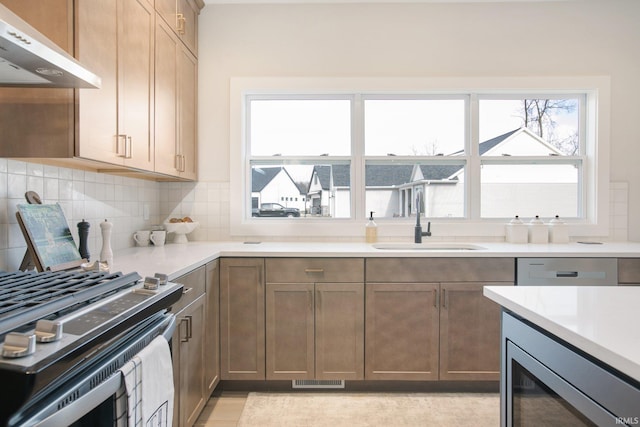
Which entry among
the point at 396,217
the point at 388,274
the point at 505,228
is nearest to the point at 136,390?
the point at 388,274

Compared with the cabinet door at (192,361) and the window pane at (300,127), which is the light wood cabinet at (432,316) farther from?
the window pane at (300,127)

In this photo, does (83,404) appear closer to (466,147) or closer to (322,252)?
(322,252)

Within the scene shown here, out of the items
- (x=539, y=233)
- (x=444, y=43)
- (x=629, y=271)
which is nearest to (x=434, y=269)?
(x=539, y=233)

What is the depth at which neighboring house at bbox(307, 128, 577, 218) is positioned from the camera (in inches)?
117

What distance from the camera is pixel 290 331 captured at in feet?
7.50

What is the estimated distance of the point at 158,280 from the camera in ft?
3.71

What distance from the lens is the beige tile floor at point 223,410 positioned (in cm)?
206

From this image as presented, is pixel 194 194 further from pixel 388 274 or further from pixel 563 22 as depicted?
pixel 563 22

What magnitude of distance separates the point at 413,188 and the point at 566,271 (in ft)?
3.96

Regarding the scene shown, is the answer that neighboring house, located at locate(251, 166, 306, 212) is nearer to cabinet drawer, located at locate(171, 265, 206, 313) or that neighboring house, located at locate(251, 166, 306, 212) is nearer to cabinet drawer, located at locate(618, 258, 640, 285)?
cabinet drawer, located at locate(171, 265, 206, 313)

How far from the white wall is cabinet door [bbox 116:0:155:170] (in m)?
0.89

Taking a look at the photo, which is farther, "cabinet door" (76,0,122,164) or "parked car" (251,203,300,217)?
"parked car" (251,203,300,217)

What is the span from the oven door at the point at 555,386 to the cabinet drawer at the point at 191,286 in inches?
52.9

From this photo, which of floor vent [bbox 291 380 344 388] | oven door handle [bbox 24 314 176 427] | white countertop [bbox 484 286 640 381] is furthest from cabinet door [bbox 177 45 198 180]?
white countertop [bbox 484 286 640 381]
